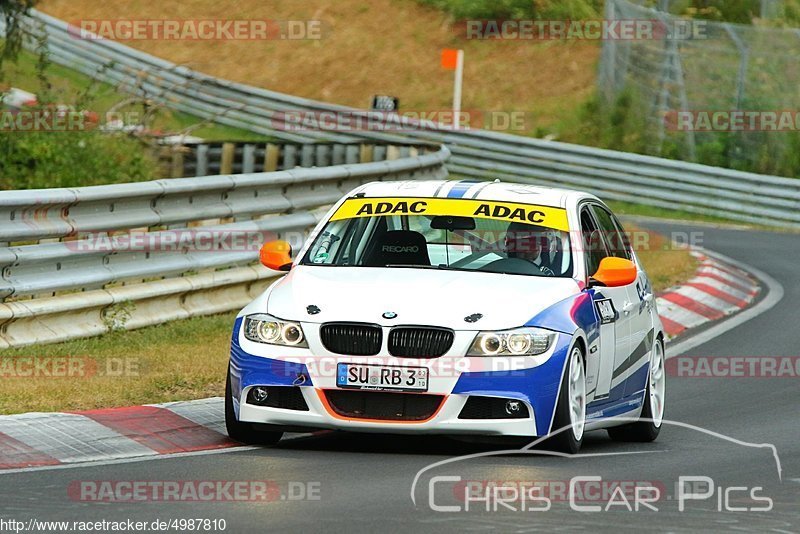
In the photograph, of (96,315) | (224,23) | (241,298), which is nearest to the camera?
(96,315)

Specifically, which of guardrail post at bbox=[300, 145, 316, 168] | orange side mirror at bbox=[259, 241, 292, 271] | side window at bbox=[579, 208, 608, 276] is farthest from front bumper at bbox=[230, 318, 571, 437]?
guardrail post at bbox=[300, 145, 316, 168]

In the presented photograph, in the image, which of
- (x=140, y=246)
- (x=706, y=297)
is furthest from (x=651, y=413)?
(x=706, y=297)

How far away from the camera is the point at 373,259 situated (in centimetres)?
1027

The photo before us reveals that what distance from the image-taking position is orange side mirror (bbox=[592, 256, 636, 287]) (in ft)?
32.6

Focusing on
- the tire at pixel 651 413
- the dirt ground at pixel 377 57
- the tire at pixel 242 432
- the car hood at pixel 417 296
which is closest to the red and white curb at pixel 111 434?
the tire at pixel 242 432

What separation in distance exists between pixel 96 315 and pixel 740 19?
30801 millimetres

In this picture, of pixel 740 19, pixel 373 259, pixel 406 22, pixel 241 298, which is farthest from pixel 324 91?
pixel 373 259

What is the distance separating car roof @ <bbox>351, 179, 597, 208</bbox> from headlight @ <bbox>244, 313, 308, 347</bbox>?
5.22 feet

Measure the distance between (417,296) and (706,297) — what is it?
976 centimetres

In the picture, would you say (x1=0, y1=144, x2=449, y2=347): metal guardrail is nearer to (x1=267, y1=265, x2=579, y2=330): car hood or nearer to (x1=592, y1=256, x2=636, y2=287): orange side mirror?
(x1=267, y1=265, x2=579, y2=330): car hood

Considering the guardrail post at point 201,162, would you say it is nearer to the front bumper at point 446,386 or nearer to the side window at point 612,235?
the side window at point 612,235

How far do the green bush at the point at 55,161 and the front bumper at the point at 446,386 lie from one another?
10496 millimetres

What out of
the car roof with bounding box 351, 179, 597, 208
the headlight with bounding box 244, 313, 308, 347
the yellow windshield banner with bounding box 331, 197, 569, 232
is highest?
the car roof with bounding box 351, 179, 597, 208

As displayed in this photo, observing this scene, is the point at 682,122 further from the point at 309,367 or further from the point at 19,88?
the point at 309,367
